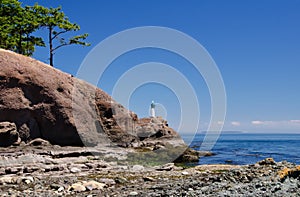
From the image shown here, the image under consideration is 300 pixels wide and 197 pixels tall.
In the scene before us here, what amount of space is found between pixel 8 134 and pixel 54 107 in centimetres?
519

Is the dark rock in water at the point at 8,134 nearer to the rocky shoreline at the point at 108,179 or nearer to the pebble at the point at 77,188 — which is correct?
the rocky shoreline at the point at 108,179

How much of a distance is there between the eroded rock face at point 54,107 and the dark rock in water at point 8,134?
2.40 ft

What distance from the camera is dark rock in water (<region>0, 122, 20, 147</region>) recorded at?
27.0 metres

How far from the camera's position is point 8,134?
27406 millimetres

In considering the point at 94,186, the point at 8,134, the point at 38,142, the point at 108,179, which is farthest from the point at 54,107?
the point at 94,186

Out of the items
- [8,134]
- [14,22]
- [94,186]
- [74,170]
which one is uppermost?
[14,22]

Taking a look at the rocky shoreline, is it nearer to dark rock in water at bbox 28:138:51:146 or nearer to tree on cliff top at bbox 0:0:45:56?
dark rock in water at bbox 28:138:51:146

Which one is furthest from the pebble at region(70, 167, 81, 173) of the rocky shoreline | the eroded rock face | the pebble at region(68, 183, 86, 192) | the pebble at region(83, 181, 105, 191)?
the eroded rock face

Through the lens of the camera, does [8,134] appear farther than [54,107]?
No

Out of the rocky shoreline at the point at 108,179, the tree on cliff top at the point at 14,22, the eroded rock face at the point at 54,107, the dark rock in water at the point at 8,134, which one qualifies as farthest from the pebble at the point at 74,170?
the tree on cliff top at the point at 14,22

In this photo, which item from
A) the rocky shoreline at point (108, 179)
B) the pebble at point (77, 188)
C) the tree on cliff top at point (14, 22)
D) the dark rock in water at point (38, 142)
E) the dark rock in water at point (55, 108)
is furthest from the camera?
the tree on cliff top at point (14, 22)

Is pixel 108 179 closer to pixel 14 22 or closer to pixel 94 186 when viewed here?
pixel 94 186

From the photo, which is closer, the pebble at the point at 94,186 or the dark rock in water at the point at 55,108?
the pebble at the point at 94,186

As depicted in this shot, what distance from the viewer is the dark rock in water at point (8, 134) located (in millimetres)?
27047
